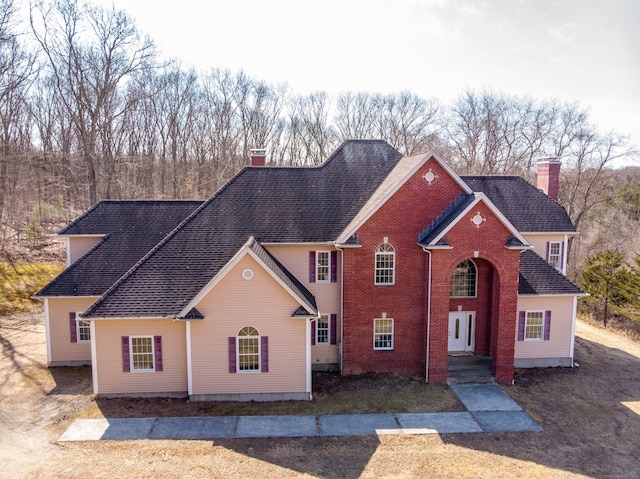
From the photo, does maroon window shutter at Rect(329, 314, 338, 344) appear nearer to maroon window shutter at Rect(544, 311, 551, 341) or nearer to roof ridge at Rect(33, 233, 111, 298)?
maroon window shutter at Rect(544, 311, 551, 341)

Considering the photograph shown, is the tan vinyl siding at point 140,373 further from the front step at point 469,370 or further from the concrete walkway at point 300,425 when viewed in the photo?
the front step at point 469,370

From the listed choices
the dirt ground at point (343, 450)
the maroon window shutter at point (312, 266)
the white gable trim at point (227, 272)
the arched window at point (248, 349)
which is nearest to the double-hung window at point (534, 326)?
the dirt ground at point (343, 450)

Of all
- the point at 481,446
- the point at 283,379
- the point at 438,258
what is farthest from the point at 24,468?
the point at 438,258

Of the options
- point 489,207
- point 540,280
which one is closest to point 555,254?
point 540,280

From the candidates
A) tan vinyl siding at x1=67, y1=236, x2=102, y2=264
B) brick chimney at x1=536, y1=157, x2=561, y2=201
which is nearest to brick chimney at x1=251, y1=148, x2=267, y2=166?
tan vinyl siding at x1=67, y1=236, x2=102, y2=264

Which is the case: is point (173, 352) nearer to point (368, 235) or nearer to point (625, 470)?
point (368, 235)

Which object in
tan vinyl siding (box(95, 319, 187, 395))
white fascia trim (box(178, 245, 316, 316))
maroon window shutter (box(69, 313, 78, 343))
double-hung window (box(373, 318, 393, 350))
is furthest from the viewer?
maroon window shutter (box(69, 313, 78, 343))
